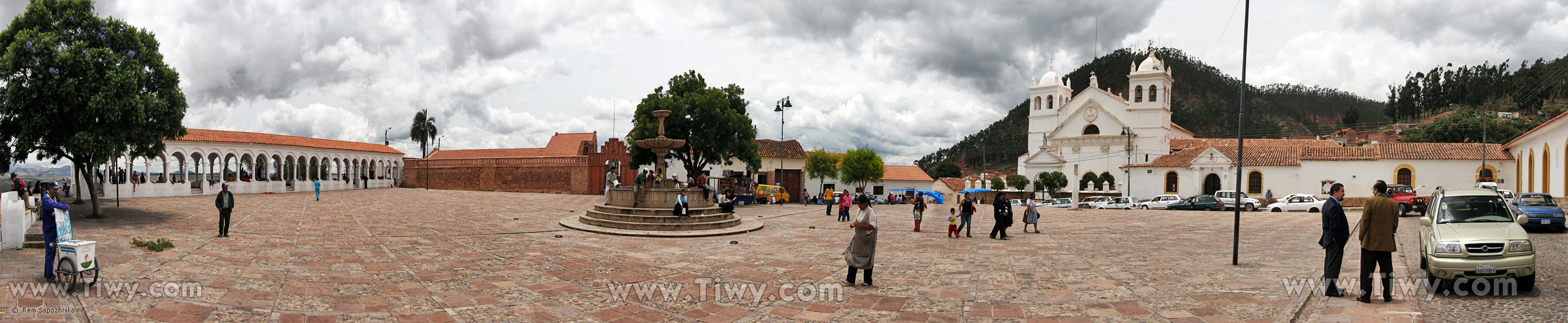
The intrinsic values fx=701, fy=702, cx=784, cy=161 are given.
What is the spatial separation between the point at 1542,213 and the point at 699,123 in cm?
2256

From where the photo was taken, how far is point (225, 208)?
11.7 metres

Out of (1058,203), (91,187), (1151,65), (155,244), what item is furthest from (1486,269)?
(1151,65)

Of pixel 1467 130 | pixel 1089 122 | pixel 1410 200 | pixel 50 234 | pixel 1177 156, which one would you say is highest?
pixel 1089 122

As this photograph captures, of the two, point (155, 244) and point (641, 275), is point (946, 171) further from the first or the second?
point (155, 244)

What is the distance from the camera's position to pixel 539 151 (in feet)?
146

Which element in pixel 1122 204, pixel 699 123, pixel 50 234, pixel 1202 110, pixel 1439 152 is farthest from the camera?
pixel 1202 110

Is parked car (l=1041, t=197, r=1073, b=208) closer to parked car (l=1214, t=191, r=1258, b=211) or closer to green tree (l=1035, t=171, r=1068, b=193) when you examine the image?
green tree (l=1035, t=171, r=1068, b=193)

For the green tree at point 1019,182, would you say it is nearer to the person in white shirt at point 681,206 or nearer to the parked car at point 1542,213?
the parked car at point 1542,213

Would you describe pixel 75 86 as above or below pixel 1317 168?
above

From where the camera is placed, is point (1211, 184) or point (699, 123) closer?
point (699, 123)

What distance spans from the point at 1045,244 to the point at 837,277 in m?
6.21

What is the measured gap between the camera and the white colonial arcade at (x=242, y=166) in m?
25.2

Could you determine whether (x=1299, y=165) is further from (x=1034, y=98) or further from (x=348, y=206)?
(x=348, y=206)

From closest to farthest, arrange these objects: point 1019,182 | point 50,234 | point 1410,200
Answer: point 50,234, point 1410,200, point 1019,182
